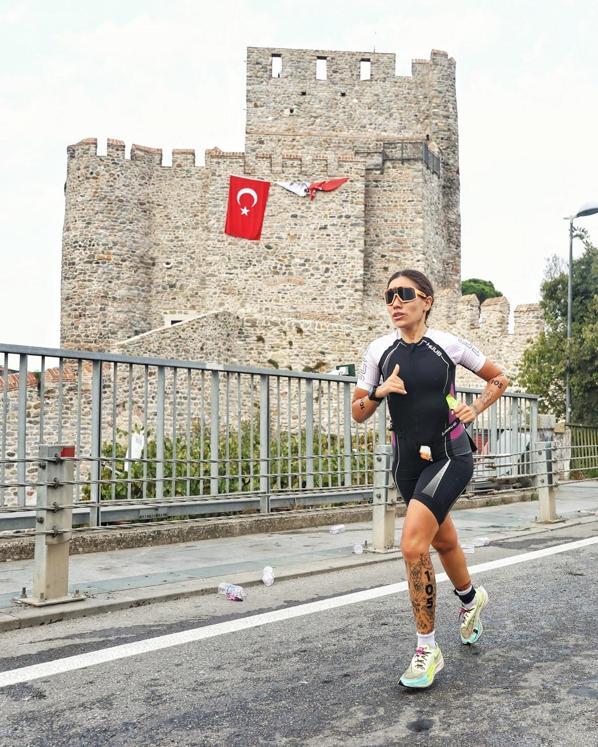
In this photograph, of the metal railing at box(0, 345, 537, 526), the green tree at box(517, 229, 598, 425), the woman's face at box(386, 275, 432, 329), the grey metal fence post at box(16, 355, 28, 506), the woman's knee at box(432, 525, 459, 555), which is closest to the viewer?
the woman's face at box(386, 275, 432, 329)

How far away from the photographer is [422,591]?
12.7 feet

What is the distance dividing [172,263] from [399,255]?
9666 millimetres

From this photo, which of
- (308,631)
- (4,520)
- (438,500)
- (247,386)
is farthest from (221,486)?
(438,500)

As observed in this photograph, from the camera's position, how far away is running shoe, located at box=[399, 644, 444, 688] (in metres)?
3.63

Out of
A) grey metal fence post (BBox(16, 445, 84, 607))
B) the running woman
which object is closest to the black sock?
the running woman

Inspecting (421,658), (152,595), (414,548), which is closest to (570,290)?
(152,595)

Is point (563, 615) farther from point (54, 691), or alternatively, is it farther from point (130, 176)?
point (130, 176)

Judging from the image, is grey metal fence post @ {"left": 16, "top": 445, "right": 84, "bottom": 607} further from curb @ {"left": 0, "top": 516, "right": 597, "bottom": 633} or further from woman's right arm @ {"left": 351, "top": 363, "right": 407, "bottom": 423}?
woman's right arm @ {"left": 351, "top": 363, "right": 407, "bottom": 423}

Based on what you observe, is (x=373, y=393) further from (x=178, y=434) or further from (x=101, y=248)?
(x=101, y=248)

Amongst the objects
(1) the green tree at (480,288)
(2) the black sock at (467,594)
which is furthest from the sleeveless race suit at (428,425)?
(1) the green tree at (480,288)

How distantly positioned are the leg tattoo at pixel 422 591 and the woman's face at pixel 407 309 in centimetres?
100

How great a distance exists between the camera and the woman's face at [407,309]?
4.09 meters

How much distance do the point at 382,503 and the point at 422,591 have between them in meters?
3.67

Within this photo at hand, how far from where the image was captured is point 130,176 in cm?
3906
